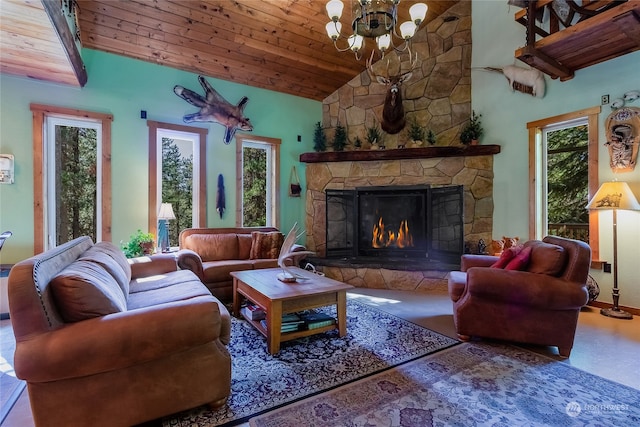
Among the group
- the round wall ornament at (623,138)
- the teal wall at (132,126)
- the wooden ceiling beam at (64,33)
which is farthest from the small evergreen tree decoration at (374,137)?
the wooden ceiling beam at (64,33)

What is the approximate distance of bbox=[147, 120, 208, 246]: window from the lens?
4305mm

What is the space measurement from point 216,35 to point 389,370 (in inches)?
169

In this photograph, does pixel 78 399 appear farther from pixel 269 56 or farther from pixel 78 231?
pixel 269 56

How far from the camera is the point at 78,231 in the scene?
3832 mm

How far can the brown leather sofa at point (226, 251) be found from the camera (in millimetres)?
3609

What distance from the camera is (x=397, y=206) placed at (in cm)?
482

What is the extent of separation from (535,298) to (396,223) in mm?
2625

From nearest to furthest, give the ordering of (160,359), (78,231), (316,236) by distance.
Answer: (160,359) < (78,231) < (316,236)

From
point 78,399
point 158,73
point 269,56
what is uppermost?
point 269,56

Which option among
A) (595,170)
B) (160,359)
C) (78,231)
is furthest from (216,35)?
(595,170)

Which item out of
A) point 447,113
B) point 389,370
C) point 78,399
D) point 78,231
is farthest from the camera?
point 447,113

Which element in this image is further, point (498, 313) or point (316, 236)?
point (316, 236)

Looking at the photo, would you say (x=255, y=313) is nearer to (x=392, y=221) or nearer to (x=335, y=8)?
(x=335, y=8)
